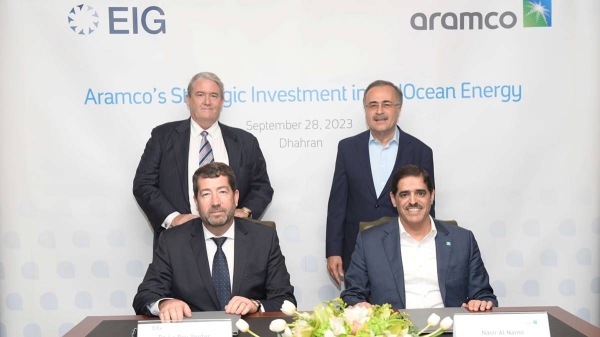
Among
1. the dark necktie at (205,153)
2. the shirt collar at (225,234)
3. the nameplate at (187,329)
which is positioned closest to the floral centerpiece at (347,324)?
the nameplate at (187,329)

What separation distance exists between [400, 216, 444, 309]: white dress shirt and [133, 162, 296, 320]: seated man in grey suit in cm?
56

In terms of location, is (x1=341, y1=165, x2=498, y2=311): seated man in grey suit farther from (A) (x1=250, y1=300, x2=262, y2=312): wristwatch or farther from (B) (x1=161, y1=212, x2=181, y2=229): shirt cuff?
(B) (x1=161, y1=212, x2=181, y2=229): shirt cuff

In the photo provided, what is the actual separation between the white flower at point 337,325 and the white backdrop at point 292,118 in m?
3.10

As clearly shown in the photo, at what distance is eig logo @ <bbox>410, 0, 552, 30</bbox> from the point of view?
475 centimetres

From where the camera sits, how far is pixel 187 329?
85.5 inches

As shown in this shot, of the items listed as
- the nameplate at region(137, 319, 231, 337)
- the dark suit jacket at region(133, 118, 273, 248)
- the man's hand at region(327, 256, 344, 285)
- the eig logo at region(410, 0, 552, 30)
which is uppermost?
the eig logo at region(410, 0, 552, 30)

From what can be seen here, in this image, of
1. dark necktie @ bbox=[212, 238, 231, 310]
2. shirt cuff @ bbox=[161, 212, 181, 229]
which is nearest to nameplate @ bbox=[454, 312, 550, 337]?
dark necktie @ bbox=[212, 238, 231, 310]

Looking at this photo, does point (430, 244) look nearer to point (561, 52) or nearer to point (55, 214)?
point (561, 52)

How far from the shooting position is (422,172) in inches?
132

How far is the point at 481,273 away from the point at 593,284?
6.84 feet

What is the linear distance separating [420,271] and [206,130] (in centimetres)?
176

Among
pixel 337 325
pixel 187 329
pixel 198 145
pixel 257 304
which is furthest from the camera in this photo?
pixel 198 145

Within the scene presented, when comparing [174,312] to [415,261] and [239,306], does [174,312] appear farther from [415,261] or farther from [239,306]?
[415,261]

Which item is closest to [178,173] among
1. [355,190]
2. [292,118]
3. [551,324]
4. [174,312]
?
[292,118]
